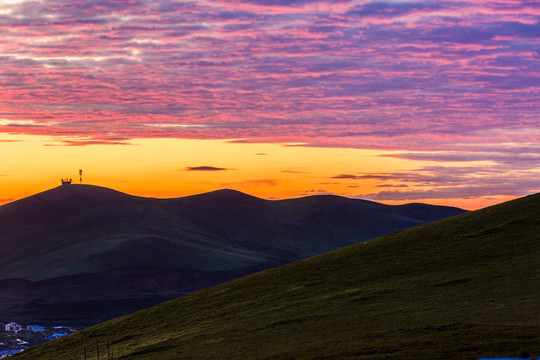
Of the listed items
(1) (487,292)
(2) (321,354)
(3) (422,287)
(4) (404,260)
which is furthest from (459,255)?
(2) (321,354)

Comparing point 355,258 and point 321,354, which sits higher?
point 355,258

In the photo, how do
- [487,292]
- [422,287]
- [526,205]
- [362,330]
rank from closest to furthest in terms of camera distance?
[362,330] → [487,292] → [422,287] → [526,205]

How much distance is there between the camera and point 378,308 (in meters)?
64.3

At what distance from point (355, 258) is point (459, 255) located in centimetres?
1650

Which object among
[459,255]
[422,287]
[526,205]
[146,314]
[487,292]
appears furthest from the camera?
[526,205]

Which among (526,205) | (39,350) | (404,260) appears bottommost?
(39,350)

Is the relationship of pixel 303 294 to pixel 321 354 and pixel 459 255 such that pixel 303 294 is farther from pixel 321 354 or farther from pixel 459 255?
pixel 321 354

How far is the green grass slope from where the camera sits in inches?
1864

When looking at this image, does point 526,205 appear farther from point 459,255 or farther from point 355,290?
point 355,290

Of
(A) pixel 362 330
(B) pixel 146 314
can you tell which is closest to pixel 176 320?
(B) pixel 146 314

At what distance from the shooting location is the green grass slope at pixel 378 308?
155ft

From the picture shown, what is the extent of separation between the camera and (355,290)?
75125 mm

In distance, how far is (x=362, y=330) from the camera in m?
55.0

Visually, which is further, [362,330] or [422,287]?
[422,287]
